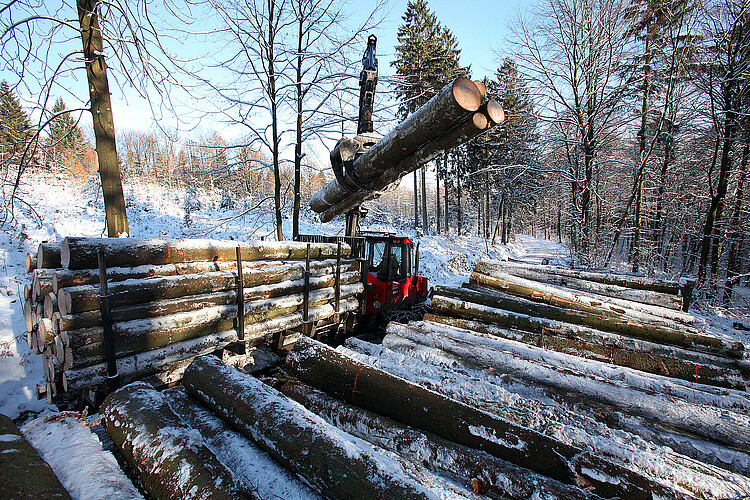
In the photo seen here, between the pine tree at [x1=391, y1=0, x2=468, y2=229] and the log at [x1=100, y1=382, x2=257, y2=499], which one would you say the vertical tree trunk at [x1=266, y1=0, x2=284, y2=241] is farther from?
the pine tree at [x1=391, y1=0, x2=468, y2=229]

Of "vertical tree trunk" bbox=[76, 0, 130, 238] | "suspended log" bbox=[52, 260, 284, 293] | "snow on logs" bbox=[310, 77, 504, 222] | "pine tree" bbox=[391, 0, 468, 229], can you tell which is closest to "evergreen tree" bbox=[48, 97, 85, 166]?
"vertical tree trunk" bbox=[76, 0, 130, 238]

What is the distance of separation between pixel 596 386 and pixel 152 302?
4329 mm

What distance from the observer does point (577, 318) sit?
404 centimetres

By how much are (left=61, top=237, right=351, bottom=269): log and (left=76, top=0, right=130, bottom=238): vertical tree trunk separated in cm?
240

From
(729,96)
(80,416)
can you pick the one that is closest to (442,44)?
(729,96)

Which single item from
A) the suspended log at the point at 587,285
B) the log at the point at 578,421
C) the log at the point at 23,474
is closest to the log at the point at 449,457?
the log at the point at 578,421

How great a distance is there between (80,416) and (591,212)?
1454 cm

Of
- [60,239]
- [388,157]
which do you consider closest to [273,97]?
[388,157]

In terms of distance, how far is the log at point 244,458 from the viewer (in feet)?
5.43

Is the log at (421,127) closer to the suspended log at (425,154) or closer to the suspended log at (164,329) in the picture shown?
the suspended log at (425,154)

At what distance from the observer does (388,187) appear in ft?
14.8

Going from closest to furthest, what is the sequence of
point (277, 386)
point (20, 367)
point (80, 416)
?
point (80, 416) < point (277, 386) < point (20, 367)

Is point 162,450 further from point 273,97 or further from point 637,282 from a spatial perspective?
point 273,97

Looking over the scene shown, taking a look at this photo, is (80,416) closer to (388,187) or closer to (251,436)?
(251,436)
